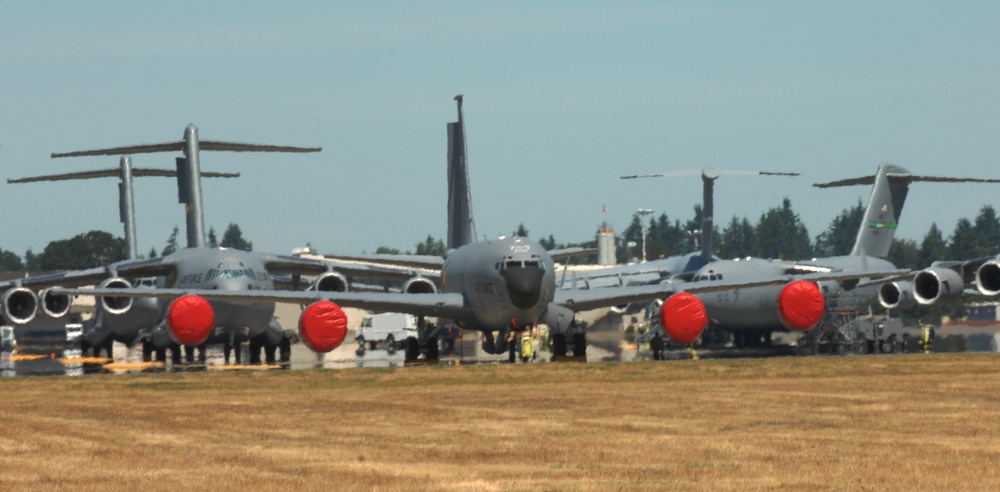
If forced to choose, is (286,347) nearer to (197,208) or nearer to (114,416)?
(197,208)

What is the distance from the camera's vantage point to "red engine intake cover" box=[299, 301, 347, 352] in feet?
127

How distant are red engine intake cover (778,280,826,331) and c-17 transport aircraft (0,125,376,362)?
527 inches

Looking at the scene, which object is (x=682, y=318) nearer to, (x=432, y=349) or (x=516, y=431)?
(x=432, y=349)

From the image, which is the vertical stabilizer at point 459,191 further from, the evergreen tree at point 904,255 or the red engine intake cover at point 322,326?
the evergreen tree at point 904,255

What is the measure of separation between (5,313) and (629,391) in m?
26.4

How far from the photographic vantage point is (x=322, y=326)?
127 ft

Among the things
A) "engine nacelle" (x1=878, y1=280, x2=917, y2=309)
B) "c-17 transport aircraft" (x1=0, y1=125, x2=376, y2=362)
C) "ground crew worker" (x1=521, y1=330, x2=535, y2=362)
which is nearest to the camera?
"ground crew worker" (x1=521, y1=330, x2=535, y2=362)

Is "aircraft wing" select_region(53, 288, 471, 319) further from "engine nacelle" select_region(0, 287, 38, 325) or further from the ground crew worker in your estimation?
"engine nacelle" select_region(0, 287, 38, 325)

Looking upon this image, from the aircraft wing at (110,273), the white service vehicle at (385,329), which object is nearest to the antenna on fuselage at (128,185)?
the aircraft wing at (110,273)

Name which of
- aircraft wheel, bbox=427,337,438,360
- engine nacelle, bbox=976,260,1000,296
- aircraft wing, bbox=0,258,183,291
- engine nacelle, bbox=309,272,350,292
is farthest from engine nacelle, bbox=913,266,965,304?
aircraft wing, bbox=0,258,183,291

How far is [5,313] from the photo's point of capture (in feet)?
157

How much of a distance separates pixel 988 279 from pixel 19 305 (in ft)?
98.8

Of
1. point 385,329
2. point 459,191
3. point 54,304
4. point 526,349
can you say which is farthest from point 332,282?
point 385,329

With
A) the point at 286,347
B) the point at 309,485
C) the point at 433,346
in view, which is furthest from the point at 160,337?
the point at 309,485
